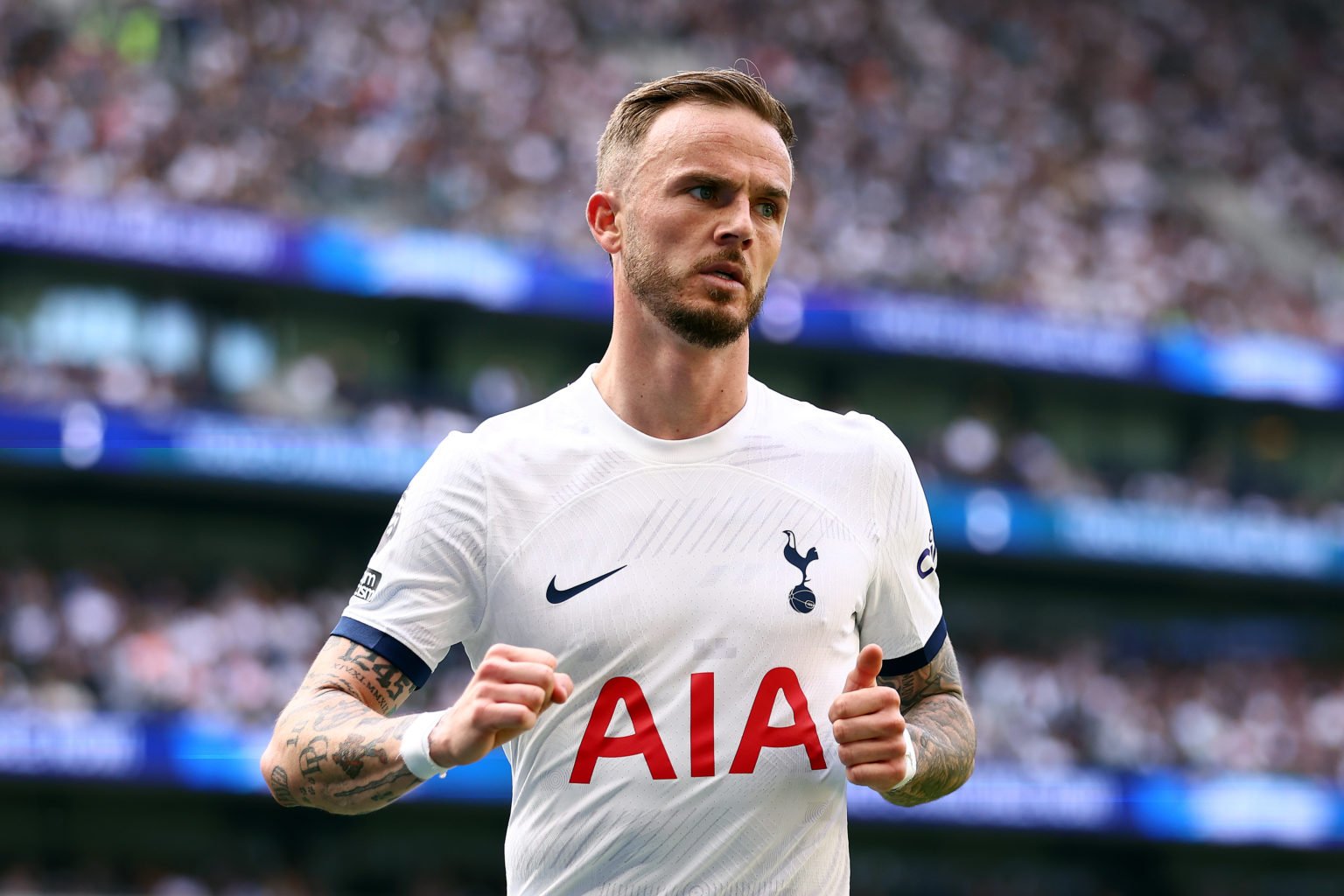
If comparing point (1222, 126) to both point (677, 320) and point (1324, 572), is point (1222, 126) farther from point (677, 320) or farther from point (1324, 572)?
point (677, 320)

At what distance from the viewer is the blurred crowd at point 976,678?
18344 mm

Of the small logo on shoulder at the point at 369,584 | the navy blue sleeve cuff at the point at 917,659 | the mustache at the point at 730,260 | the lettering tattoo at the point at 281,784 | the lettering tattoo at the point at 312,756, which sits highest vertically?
the mustache at the point at 730,260

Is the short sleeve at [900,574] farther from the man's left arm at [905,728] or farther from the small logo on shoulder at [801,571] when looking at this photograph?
the small logo on shoulder at [801,571]

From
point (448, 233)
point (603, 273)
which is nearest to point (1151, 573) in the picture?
point (603, 273)

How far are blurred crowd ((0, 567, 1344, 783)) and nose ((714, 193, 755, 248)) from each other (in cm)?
1555

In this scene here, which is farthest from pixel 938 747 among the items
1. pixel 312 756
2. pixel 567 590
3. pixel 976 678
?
pixel 976 678

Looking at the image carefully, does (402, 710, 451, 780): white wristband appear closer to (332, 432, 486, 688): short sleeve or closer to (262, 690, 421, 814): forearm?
(262, 690, 421, 814): forearm

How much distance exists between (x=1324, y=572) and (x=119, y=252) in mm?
18807

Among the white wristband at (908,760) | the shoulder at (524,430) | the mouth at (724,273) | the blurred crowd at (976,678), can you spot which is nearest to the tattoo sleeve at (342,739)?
the shoulder at (524,430)

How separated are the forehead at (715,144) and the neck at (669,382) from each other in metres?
0.34

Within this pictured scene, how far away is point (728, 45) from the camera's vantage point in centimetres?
2709

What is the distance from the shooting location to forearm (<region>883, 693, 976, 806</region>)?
3.46 m

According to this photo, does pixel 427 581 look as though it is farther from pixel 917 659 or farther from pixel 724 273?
pixel 917 659

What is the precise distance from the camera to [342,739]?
10.7 ft
